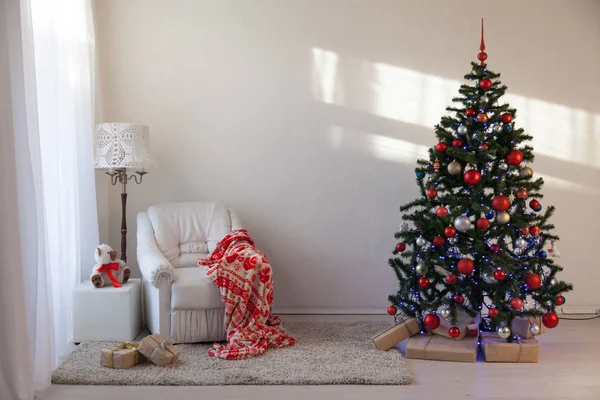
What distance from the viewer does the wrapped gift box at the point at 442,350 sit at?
407cm

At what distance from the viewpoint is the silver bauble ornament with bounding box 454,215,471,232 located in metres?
4.07

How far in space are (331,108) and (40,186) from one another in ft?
8.19

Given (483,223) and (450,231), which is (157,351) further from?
(483,223)

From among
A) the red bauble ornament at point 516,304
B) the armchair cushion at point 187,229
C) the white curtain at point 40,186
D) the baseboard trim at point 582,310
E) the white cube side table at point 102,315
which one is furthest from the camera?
the baseboard trim at point 582,310

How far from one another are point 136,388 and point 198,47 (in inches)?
108

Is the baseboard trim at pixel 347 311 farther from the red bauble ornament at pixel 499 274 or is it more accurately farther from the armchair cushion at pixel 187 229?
the red bauble ornament at pixel 499 274

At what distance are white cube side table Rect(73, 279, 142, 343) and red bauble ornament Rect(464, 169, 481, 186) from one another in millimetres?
2217

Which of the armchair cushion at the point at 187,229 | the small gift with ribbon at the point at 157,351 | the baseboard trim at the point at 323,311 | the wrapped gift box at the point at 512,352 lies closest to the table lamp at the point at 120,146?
the armchair cushion at the point at 187,229

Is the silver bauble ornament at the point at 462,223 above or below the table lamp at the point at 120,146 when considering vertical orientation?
below

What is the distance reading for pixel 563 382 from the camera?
371 centimetres

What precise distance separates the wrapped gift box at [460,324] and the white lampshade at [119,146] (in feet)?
7.32

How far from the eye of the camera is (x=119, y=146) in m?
4.61

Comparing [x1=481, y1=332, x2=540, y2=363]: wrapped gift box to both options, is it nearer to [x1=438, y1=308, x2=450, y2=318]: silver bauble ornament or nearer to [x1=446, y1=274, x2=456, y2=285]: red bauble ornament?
[x1=438, y1=308, x2=450, y2=318]: silver bauble ornament

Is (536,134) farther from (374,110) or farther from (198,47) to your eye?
(198,47)
